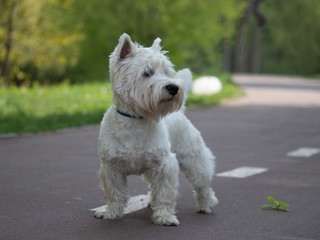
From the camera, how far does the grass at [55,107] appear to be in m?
14.4

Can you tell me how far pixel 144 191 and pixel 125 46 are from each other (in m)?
2.48

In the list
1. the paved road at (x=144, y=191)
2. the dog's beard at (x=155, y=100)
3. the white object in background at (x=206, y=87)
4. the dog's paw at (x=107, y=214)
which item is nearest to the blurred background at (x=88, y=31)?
the white object in background at (x=206, y=87)

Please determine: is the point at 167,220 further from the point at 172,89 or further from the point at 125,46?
the point at 125,46

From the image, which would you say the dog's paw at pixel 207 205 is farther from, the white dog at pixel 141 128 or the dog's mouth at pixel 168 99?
the dog's mouth at pixel 168 99

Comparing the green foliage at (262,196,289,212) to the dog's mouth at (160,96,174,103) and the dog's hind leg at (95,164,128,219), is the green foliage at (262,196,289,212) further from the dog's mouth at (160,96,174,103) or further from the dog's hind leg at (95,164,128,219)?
the dog's mouth at (160,96,174,103)

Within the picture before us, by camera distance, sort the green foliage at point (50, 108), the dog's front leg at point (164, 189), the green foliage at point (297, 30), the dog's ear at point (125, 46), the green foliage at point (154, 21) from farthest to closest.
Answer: the green foliage at point (297, 30) → the green foliage at point (154, 21) → the green foliage at point (50, 108) → the dog's front leg at point (164, 189) → the dog's ear at point (125, 46)

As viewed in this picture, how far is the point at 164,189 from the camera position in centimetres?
621

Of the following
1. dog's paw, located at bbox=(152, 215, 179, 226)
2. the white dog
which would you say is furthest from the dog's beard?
dog's paw, located at bbox=(152, 215, 179, 226)

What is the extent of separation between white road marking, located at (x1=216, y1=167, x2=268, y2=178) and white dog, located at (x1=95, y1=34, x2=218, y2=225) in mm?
3011

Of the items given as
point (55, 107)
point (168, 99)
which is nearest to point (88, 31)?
point (55, 107)

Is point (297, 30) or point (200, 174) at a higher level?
point (200, 174)

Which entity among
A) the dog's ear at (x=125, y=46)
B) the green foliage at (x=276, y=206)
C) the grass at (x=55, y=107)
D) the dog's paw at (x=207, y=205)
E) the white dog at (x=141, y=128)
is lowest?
the grass at (x=55, y=107)

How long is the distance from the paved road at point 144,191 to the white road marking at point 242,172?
115 millimetres

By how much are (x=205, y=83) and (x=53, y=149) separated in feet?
54.6
